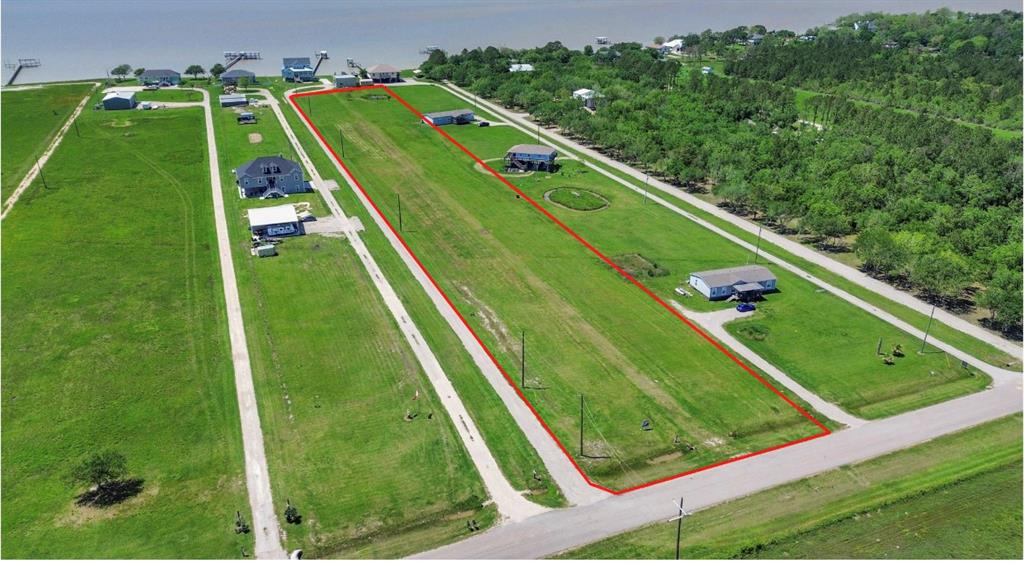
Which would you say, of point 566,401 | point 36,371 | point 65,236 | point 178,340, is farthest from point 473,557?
point 65,236

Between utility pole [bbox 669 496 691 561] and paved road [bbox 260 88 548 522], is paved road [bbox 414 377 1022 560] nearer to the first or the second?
utility pole [bbox 669 496 691 561]

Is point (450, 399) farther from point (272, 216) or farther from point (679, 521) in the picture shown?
point (272, 216)

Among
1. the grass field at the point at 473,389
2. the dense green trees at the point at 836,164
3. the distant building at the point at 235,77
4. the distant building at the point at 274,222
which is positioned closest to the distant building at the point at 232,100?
the distant building at the point at 235,77

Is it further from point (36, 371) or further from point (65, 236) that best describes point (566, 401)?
point (65, 236)

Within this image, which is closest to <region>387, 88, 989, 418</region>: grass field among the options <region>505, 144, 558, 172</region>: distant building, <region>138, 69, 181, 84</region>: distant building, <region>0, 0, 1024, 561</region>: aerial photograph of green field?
<region>0, 0, 1024, 561</region>: aerial photograph of green field

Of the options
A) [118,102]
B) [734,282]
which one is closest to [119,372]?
[734,282]

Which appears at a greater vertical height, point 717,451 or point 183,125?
point 183,125
